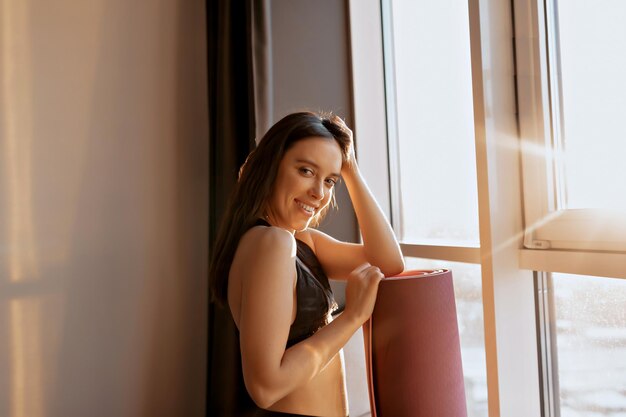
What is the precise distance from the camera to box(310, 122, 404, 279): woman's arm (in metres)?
1.32

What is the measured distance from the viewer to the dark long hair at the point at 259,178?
1198mm

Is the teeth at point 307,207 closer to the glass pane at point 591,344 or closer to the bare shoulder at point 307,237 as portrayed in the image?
the bare shoulder at point 307,237

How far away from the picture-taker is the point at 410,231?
1.99m

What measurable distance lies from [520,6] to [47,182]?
1755mm

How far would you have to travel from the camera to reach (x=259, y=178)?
122 cm

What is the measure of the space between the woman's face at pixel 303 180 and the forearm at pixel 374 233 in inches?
4.6

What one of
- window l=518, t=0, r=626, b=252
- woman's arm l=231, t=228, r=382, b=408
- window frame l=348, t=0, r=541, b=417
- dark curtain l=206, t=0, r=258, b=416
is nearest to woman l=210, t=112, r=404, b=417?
woman's arm l=231, t=228, r=382, b=408

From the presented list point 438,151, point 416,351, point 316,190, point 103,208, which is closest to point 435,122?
point 438,151

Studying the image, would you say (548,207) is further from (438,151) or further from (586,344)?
(438,151)

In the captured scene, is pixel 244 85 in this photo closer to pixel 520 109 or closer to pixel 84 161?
pixel 84 161

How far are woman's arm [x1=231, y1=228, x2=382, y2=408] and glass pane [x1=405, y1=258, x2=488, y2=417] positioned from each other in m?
0.68

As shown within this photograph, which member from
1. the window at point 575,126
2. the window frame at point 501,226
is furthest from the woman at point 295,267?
the window at point 575,126

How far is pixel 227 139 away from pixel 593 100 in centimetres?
128

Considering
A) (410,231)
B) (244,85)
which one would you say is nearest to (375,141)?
(410,231)
